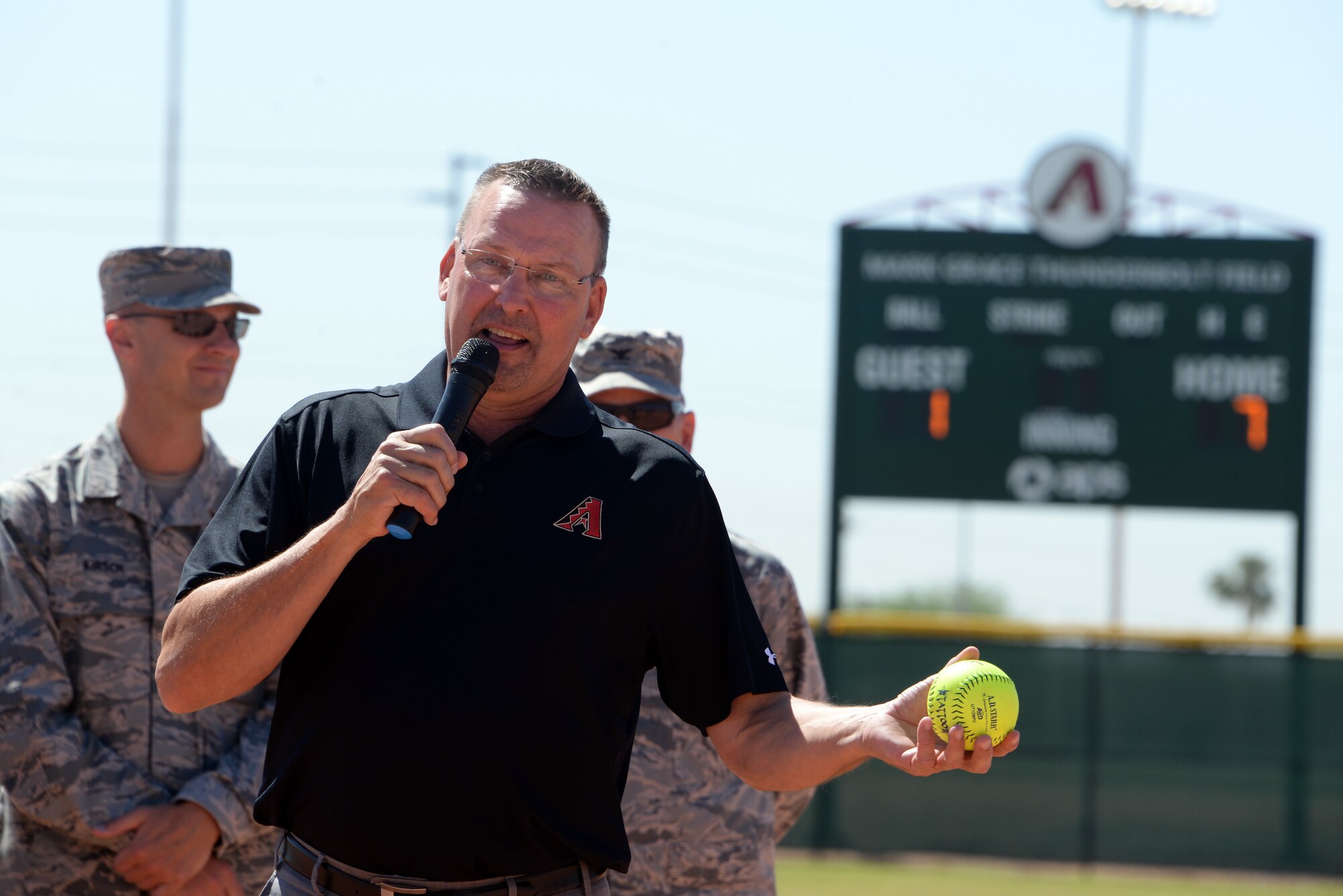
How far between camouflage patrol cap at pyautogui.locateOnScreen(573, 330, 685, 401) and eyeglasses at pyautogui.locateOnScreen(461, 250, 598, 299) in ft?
4.90

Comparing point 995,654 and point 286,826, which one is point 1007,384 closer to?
point 995,654

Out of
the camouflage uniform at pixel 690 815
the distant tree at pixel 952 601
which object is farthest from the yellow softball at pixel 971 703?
the distant tree at pixel 952 601

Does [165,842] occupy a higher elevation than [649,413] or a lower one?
lower

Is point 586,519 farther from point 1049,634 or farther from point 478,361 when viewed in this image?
point 1049,634

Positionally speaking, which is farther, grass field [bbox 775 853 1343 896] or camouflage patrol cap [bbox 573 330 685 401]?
grass field [bbox 775 853 1343 896]

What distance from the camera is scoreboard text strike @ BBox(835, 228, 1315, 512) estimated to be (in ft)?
48.0

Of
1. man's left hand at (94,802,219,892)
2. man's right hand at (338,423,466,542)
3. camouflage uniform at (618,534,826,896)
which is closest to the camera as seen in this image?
man's right hand at (338,423,466,542)

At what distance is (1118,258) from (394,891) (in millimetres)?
13391

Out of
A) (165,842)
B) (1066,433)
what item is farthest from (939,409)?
(165,842)

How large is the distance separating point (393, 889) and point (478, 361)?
2.98ft

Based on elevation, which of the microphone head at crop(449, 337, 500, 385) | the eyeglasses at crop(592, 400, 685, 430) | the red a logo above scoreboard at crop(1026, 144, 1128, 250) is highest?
the red a logo above scoreboard at crop(1026, 144, 1128, 250)

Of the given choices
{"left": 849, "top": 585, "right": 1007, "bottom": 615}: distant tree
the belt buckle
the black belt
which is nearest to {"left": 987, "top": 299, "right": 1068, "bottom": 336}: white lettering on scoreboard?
the black belt

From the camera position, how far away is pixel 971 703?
268 centimetres

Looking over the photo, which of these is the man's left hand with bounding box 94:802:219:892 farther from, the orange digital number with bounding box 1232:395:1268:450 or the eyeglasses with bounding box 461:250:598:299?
the orange digital number with bounding box 1232:395:1268:450
